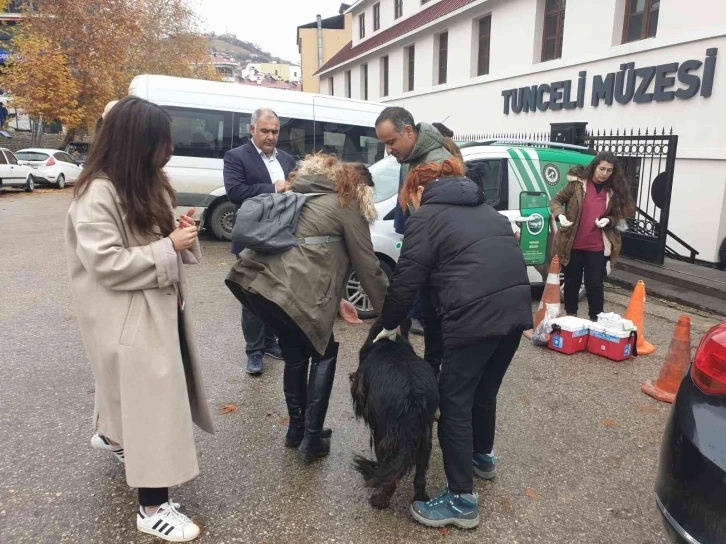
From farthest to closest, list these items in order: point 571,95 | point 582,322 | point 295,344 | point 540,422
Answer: point 571,95 < point 582,322 < point 540,422 < point 295,344

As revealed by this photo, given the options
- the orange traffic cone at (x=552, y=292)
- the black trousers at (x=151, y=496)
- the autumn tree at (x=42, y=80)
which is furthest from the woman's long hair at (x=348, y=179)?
the autumn tree at (x=42, y=80)

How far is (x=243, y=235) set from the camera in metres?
2.62

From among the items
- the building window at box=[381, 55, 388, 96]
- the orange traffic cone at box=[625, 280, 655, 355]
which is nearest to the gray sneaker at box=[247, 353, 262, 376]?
the orange traffic cone at box=[625, 280, 655, 355]

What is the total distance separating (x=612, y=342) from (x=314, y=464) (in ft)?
9.70

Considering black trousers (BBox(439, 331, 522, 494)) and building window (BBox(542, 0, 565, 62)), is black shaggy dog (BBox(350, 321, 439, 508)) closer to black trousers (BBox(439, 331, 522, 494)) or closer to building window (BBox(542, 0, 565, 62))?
black trousers (BBox(439, 331, 522, 494))

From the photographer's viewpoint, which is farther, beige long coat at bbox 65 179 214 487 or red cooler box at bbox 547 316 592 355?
red cooler box at bbox 547 316 592 355

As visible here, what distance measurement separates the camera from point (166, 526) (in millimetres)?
2348

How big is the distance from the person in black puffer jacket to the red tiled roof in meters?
15.5

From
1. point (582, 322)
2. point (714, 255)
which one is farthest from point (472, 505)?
point (714, 255)

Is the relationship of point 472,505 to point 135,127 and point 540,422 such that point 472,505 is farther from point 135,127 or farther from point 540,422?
point 135,127

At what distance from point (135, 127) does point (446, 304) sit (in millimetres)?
1487

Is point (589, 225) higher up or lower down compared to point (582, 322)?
higher up

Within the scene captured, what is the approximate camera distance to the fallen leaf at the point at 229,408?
3.57m

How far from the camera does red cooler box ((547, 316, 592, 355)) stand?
184 inches
